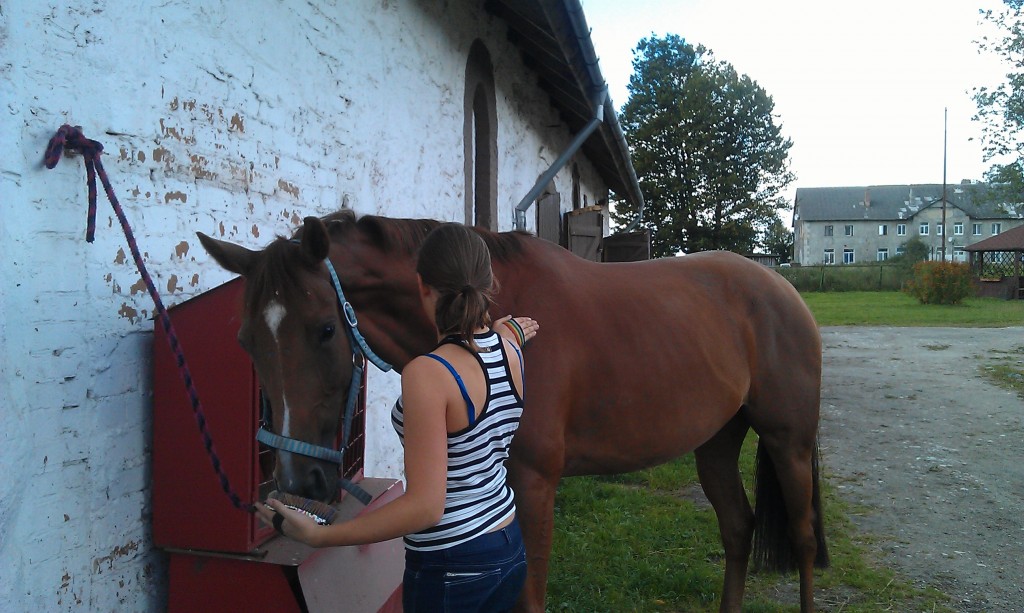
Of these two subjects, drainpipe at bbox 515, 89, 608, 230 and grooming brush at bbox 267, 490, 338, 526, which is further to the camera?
drainpipe at bbox 515, 89, 608, 230

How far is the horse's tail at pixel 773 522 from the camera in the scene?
3.80 meters

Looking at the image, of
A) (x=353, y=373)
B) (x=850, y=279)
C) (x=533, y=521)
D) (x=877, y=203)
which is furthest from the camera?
(x=877, y=203)

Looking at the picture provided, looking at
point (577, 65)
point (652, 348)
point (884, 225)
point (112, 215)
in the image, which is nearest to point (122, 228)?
point (112, 215)

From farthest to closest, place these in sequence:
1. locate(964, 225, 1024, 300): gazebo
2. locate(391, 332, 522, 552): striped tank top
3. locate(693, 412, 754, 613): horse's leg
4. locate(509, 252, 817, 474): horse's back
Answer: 1. locate(964, 225, 1024, 300): gazebo
2. locate(693, 412, 754, 613): horse's leg
3. locate(509, 252, 817, 474): horse's back
4. locate(391, 332, 522, 552): striped tank top

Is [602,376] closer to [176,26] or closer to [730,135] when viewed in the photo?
[176,26]

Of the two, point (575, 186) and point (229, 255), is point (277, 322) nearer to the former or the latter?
→ point (229, 255)

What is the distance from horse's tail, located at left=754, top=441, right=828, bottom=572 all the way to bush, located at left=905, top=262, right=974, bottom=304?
25.5 metres

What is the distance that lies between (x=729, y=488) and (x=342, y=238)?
269 centimetres

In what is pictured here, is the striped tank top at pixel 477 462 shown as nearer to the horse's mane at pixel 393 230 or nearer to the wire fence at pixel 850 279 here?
the horse's mane at pixel 393 230

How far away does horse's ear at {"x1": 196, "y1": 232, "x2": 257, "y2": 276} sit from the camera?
204 centimetres

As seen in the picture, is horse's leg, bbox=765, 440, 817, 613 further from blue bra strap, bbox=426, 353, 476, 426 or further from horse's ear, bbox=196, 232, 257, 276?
horse's ear, bbox=196, 232, 257, 276

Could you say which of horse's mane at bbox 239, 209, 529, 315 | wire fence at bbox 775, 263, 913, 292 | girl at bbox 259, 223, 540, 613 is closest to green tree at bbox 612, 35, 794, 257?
wire fence at bbox 775, 263, 913, 292

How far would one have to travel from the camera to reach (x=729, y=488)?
3.83m

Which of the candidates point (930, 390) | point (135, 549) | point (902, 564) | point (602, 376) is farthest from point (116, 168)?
point (930, 390)
